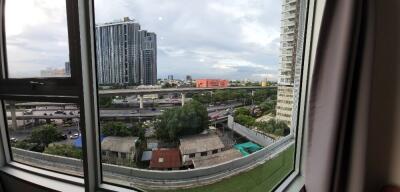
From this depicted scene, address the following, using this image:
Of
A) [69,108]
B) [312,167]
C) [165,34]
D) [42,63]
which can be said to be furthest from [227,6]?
[42,63]

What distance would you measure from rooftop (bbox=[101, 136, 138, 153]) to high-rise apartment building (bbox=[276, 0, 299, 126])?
3.87ft

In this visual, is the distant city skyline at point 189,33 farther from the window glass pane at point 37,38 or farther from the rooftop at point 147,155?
the rooftop at point 147,155

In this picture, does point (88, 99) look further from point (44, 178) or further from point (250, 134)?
point (250, 134)

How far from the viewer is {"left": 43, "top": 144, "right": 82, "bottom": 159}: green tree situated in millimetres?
1472

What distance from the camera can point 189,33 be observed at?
1.37m

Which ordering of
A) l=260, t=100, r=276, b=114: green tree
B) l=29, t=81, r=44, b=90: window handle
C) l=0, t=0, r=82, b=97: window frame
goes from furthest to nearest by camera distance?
l=260, t=100, r=276, b=114: green tree < l=29, t=81, r=44, b=90: window handle < l=0, t=0, r=82, b=97: window frame

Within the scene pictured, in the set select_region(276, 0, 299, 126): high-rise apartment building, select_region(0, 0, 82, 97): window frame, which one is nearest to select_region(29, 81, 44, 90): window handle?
select_region(0, 0, 82, 97): window frame

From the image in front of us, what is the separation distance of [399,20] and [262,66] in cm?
77

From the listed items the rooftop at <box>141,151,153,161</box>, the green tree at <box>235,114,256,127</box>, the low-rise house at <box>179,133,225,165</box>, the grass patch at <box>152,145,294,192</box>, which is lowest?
the grass patch at <box>152,145,294,192</box>

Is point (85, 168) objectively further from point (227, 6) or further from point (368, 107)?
point (368, 107)

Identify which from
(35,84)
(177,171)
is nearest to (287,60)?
(177,171)

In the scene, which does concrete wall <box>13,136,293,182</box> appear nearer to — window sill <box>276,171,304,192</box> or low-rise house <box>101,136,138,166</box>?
low-rise house <box>101,136,138,166</box>

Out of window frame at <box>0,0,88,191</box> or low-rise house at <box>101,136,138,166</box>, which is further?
low-rise house at <box>101,136,138,166</box>

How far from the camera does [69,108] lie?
138 centimetres
